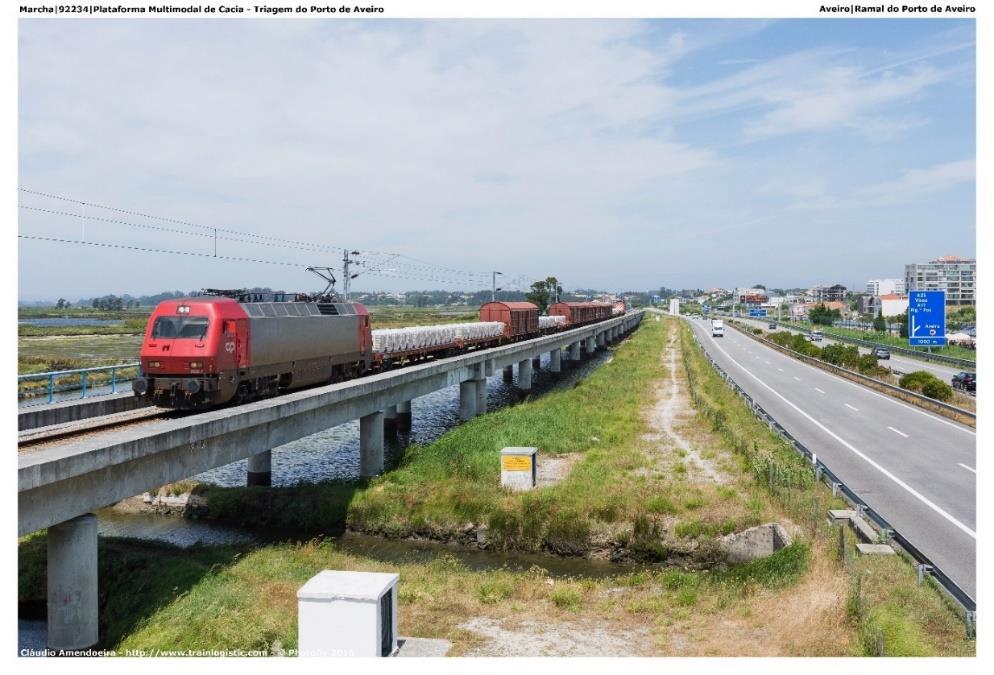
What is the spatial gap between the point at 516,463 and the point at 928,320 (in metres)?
16.4

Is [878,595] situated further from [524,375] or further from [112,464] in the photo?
[524,375]

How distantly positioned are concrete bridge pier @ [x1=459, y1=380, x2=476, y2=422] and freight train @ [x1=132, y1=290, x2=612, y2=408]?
11.1 meters

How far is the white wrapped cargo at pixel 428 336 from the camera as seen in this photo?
4038 cm

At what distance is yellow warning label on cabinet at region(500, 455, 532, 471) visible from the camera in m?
27.6

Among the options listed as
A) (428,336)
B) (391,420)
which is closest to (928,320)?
(428,336)

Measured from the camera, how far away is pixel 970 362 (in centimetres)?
5922

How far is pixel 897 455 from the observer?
2923cm

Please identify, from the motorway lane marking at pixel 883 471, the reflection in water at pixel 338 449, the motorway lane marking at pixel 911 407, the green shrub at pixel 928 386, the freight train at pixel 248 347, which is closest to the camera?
the motorway lane marking at pixel 883 471

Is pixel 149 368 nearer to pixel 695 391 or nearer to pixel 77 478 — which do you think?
pixel 77 478

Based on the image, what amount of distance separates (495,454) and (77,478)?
19371 mm

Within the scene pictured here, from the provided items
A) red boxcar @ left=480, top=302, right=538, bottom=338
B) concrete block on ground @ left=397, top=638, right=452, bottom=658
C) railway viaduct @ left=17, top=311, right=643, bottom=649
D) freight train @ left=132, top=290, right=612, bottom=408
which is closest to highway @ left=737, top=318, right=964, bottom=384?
red boxcar @ left=480, top=302, right=538, bottom=338

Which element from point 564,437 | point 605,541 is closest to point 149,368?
point 605,541

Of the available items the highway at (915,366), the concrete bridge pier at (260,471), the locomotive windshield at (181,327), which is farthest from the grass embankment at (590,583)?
the highway at (915,366)

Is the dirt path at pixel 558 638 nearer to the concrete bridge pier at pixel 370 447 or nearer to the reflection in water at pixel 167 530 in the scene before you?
the reflection in water at pixel 167 530
